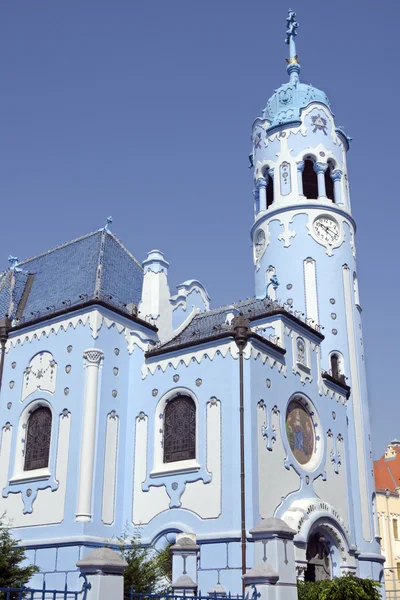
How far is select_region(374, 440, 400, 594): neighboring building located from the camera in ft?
175

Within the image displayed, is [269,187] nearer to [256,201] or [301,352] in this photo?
[256,201]

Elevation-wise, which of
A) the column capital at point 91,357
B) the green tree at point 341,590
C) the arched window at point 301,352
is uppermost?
the arched window at point 301,352

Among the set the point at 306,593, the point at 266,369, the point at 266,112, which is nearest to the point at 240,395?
the point at 266,369

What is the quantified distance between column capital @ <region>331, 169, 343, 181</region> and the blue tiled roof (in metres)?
11.8

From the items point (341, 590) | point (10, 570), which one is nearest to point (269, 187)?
point (341, 590)

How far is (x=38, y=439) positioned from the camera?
28.5 metres

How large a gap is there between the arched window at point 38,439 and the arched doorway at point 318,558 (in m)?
10.6

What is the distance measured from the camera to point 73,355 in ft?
92.6

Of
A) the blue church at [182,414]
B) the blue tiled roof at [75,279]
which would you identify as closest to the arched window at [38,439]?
the blue church at [182,414]

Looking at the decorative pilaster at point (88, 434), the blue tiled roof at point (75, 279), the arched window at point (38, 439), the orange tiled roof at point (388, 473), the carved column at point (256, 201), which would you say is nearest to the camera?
the decorative pilaster at point (88, 434)

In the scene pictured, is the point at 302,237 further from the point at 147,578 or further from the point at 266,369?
the point at 147,578

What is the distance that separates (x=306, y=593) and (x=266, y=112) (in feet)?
90.9

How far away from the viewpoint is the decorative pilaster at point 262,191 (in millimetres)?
38406

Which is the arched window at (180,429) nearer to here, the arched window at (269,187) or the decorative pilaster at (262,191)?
the decorative pilaster at (262,191)
